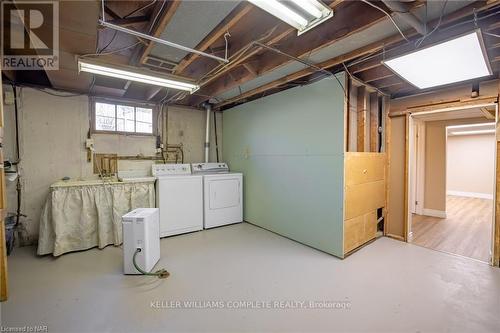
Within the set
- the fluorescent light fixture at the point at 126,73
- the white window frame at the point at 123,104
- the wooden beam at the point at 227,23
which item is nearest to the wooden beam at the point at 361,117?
the wooden beam at the point at 227,23

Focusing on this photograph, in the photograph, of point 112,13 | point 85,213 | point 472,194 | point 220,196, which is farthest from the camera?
point 472,194

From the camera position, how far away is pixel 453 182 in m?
7.65

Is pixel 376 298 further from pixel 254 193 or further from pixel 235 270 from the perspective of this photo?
pixel 254 193

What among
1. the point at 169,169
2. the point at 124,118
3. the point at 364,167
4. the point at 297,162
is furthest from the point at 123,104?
the point at 364,167

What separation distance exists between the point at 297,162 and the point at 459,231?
3.28 meters

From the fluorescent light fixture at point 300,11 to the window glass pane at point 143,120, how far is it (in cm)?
350

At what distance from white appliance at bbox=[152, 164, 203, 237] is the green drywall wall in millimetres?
1037

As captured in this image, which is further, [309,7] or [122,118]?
[122,118]

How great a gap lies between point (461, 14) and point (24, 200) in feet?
18.1

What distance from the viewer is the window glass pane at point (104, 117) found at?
381 cm

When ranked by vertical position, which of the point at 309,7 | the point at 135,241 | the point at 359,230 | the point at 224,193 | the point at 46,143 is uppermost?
the point at 309,7

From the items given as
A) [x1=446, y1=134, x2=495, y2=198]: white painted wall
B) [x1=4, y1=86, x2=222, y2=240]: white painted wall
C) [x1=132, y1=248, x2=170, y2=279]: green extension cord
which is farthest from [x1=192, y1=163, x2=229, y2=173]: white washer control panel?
[x1=446, y1=134, x2=495, y2=198]: white painted wall

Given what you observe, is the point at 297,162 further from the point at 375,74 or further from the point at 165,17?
the point at 165,17

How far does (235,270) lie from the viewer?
2592 mm
